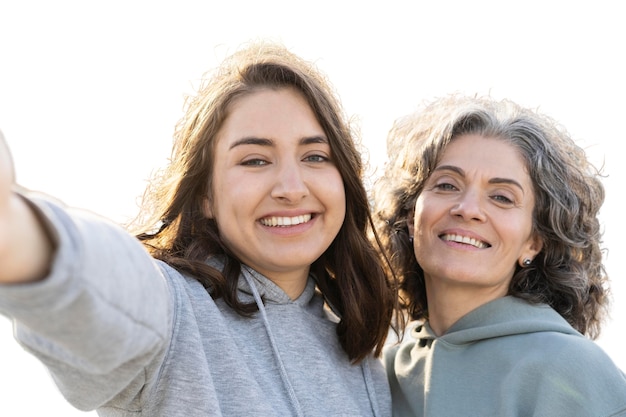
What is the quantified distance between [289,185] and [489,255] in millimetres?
820

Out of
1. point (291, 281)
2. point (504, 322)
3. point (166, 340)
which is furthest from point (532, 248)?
point (166, 340)

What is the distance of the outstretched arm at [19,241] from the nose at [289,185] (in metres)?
1.15

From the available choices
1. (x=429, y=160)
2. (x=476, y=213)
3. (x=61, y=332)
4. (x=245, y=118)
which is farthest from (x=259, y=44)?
(x=61, y=332)

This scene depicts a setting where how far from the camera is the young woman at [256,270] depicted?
186 centimetres

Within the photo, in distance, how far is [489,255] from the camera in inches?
107

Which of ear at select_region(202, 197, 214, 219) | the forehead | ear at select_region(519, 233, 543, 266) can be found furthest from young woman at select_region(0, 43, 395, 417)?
ear at select_region(519, 233, 543, 266)

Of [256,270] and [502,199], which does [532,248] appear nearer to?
[502,199]

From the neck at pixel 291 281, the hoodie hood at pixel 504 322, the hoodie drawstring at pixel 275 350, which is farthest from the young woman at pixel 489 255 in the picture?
the hoodie drawstring at pixel 275 350

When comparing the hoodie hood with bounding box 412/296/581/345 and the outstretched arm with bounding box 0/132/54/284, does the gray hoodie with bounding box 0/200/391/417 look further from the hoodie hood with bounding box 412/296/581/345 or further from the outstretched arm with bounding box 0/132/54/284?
the hoodie hood with bounding box 412/296/581/345

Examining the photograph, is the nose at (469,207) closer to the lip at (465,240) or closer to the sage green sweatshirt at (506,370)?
the lip at (465,240)

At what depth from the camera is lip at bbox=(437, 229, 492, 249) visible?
2703 mm

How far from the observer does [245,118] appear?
7.93 feet

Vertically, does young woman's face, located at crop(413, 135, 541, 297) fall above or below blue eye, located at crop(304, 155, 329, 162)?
below

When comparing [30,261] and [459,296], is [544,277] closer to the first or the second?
[459,296]
